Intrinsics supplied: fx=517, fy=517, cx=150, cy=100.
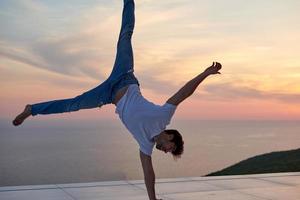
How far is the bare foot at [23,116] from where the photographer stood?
12.9ft

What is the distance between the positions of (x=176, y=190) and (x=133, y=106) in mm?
2268

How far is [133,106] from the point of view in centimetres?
379

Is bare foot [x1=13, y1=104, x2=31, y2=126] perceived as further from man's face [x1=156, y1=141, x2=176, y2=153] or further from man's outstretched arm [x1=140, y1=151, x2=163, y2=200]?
man's face [x1=156, y1=141, x2=176, y2=153]

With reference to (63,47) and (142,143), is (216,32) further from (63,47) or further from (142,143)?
(142,143)

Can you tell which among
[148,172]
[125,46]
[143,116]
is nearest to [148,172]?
[148,172]

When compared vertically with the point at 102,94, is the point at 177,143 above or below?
below

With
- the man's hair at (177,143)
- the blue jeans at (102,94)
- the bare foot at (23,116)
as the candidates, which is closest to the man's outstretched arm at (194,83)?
the man's hair at (177,143)

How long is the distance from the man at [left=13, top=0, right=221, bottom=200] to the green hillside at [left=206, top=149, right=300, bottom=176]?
742cm

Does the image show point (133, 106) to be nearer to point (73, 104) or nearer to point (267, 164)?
point (73, 104)

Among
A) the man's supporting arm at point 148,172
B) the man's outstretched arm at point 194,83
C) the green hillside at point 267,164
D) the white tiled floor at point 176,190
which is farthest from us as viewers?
the green hillside at point 267,164

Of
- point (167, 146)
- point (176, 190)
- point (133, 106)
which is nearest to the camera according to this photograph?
point (167, 146)

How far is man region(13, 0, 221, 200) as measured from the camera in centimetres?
370

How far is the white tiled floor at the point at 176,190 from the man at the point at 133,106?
146 centimetres

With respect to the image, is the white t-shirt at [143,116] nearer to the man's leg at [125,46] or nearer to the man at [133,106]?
the man at [133,106]
